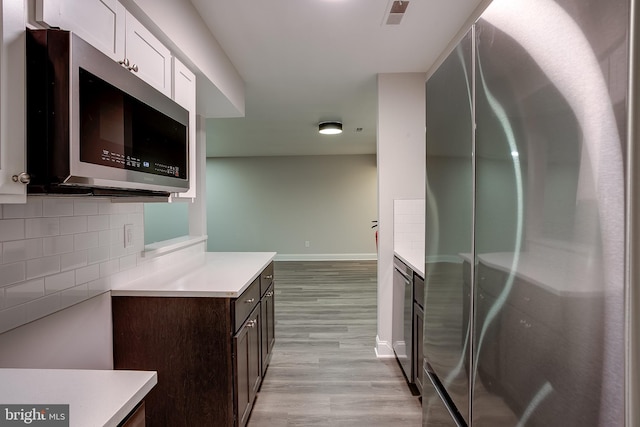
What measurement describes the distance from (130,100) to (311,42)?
1557 millimetres

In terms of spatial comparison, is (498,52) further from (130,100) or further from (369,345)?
(369,345)

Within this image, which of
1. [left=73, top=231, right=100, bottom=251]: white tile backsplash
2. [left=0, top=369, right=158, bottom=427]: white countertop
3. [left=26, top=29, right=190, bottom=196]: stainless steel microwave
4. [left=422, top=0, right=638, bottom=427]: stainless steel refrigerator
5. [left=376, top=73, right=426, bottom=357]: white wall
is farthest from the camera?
[left=376, top=73, right=426, bottom=357]: white wall

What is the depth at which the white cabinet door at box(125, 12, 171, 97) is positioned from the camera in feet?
4.09

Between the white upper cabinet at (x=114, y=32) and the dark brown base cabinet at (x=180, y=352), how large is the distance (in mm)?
1056

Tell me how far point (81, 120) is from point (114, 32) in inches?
18.8

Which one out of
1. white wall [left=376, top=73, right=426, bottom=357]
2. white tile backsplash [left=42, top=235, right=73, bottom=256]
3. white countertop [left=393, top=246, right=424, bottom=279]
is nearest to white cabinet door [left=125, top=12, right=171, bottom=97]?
white tile backsplash [left=42, top=235, right=73, bottom=256]

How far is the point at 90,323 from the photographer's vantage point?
1.48 metres

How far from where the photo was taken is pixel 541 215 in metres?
0.64

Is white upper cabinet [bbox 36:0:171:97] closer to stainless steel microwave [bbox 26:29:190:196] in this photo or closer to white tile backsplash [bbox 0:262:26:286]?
stainless steel microwave [bbox 26:29:190:196]

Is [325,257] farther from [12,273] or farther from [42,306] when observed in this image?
[12,273]

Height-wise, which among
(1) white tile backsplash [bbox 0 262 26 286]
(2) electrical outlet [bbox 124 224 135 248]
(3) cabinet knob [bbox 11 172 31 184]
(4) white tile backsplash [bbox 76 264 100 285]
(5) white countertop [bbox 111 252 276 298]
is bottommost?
(5) white countertop [bbox 111 252 276 298]

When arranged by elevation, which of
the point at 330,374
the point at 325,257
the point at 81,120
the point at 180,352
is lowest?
the point at 330,374

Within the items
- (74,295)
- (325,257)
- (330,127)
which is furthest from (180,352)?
(325,257)

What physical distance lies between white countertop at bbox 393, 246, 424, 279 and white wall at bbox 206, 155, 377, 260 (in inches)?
183
